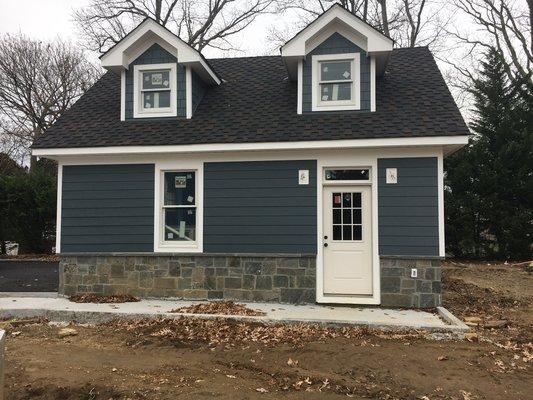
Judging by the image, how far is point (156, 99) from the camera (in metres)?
9.38

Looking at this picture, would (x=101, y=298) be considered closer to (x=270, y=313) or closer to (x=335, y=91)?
(x=270, y=313)

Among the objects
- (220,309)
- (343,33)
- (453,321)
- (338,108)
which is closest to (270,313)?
(220,309)

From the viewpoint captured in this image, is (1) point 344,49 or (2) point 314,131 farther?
(1) point 344,49

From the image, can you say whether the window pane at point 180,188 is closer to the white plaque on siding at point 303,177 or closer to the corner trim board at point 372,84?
the white plaque on siding at point 303,177

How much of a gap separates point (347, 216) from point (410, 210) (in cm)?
108

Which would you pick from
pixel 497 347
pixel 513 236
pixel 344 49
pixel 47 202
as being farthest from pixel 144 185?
pixel 513 236

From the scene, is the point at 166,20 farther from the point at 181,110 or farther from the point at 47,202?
the point at 181,110

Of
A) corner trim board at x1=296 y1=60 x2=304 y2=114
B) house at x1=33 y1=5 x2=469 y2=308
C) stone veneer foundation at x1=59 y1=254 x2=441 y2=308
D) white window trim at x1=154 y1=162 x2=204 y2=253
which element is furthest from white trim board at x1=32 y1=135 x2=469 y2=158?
stone veneer foundation at x1=59 y1=254 x2=441 y2=308

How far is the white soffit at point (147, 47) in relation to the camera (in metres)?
9.12

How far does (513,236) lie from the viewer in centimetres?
1431

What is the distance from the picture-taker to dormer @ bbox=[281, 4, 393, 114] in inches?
338

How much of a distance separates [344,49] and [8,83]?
19.2 metres

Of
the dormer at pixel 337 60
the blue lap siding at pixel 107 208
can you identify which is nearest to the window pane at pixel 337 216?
the dormer at pixel 337 60

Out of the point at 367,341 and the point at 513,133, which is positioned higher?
the point at 513,133
